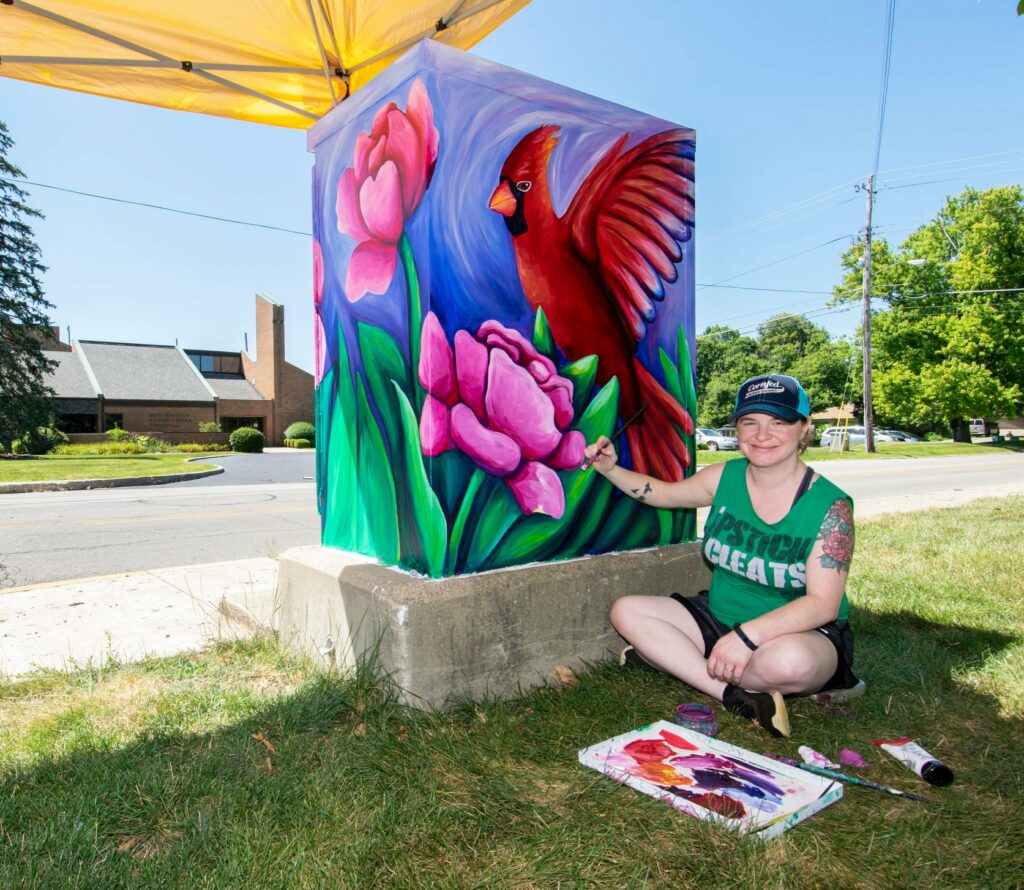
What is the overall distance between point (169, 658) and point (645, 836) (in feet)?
8.45

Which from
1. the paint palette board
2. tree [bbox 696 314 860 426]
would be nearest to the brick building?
tree [bbox 696 314 860 426]

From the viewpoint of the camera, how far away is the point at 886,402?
117ft

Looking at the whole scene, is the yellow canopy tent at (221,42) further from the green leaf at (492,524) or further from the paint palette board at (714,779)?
the paint palette board at (714,779)

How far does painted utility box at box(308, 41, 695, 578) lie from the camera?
3088mm

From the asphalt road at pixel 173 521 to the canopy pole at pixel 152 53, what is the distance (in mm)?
4089

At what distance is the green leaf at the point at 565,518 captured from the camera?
3.32 metres

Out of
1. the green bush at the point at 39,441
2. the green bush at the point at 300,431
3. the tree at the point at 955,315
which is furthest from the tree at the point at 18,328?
the tree at the point at 955,315

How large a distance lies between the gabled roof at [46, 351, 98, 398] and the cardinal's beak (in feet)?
129

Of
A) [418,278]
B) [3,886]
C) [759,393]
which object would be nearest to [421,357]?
[418,278]

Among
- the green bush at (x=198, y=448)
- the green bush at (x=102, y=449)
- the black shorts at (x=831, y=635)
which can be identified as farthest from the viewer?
the green bush at (x=198, y=448)

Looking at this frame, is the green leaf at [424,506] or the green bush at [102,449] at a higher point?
the green leaf at [424,506]

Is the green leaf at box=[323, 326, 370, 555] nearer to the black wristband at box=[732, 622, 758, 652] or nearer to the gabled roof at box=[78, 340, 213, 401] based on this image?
the black wristband at box=[732, 622, 758, 652]

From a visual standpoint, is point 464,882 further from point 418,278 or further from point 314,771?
point 418,278

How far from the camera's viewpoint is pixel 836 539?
2.82m
